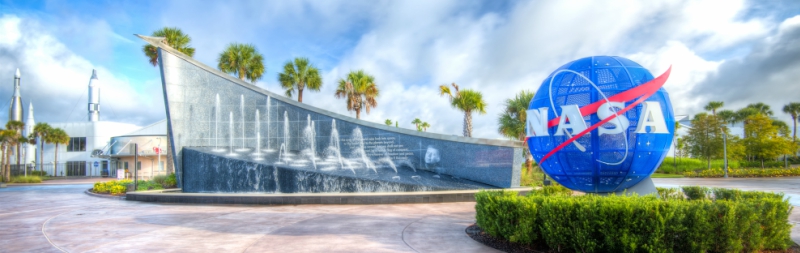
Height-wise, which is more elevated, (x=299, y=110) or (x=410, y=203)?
(x=299, y=110)

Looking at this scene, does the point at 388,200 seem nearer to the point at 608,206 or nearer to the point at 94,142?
the point at 608,206

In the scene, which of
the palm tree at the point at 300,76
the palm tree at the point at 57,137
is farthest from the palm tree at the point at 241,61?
the palm tree at the point at 57,137

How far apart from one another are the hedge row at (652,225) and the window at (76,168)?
73517mm

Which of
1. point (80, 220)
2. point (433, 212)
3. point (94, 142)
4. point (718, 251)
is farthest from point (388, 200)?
point (94, 142)

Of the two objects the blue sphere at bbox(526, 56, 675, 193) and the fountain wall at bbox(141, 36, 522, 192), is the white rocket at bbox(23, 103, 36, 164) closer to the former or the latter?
the fountain wall at bbox(141, 36, 522, 192)

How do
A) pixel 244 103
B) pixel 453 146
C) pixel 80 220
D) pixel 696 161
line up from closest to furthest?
1. pixel 80 220
2. pixel 453 146
3. pixel 244 103
4. pixel 696 161

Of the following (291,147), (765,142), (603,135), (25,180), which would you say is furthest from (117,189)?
(765,142)

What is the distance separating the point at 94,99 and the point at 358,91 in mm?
59501

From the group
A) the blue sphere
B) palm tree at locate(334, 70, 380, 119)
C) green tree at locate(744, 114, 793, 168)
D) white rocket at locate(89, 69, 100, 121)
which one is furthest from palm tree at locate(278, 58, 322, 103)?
white rocket at locate(89, 69, 100, 121)

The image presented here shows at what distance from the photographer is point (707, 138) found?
4288 centimetres

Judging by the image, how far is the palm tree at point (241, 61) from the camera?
104 ft

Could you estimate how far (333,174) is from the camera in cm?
1884

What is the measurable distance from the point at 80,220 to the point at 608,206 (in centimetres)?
1357

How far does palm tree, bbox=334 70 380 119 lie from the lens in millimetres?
35031
